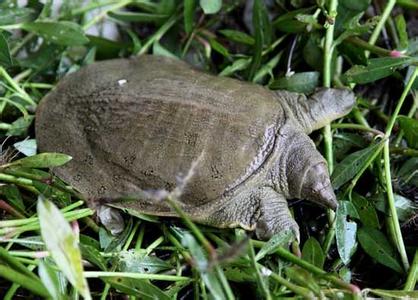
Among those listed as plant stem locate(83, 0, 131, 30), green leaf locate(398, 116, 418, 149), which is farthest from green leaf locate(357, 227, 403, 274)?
plant stem locate(83, 0, 131, 30)

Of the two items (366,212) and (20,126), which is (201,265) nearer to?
(366,212)

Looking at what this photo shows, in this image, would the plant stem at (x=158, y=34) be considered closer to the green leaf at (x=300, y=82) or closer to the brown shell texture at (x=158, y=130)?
the brown shell texture at (x=158, y=130)

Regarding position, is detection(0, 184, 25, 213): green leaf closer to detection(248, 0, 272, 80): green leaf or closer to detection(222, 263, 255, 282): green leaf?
detection(222, 263, 255, 282): green leaf

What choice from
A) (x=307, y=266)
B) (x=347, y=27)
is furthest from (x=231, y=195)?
(x=347, y=27)

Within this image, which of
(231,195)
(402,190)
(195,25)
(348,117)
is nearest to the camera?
(231,195)

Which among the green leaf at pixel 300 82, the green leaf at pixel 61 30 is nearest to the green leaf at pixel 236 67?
the green leaf at pixel 300 82

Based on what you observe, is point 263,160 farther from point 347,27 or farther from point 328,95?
point 347,27

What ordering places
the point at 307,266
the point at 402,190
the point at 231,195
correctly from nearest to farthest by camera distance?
the point at 307,266 → the point at 231,195 → the point at 402,190
